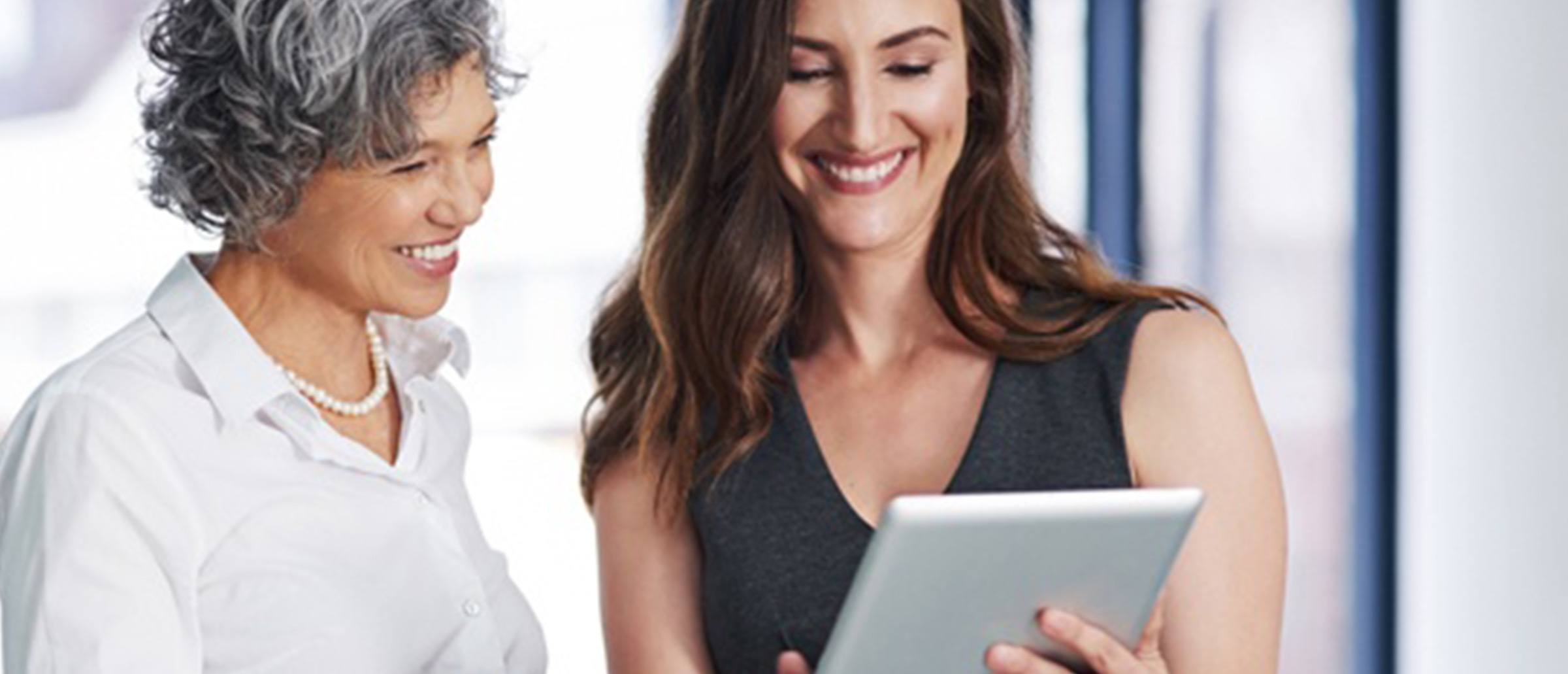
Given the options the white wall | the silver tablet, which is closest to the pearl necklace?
the silver tablet

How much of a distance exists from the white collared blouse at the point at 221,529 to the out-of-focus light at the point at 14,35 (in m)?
3.57

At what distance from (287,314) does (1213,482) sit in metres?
0.80

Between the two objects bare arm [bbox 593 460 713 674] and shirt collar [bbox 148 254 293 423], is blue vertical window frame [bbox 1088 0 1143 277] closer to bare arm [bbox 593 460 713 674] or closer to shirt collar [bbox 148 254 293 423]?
bare arm [bbox 593 460 713 674]

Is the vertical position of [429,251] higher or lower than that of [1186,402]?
higher

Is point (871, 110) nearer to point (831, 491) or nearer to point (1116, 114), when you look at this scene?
point (831, 491)

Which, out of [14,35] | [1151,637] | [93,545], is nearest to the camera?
[93,545]

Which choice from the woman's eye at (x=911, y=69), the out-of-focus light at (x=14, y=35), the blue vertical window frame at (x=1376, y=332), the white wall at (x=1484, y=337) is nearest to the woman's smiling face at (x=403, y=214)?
the woman's eye at (x=911, y=69)

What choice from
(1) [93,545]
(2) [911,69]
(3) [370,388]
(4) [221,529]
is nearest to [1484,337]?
(2) [911,69]

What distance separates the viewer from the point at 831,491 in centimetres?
191

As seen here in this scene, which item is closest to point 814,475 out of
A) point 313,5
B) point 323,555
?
point 323,555

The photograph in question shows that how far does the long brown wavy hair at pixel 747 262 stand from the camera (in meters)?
1.92

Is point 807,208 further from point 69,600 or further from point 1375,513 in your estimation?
point 1375,513

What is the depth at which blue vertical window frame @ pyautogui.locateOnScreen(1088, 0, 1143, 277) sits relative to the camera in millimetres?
3701

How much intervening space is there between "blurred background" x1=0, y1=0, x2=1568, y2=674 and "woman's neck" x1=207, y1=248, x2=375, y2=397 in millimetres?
1083
